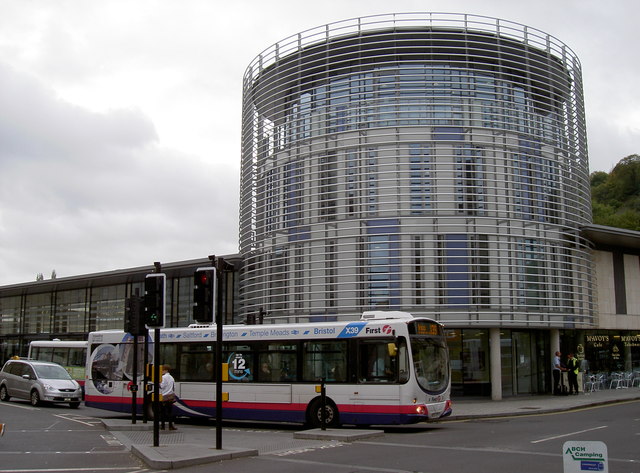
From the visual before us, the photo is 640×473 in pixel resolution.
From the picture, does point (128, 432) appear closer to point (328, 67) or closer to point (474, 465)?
point (474, 465)

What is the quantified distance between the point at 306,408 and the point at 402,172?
11366 millimetres

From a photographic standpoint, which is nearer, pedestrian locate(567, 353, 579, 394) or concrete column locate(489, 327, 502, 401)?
concrete column locate(489, 327, 502, 401)

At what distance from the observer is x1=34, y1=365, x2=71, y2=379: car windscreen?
29.0 meters

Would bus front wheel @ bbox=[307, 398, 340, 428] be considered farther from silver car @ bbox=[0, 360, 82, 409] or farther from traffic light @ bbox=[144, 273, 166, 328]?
silver car @ bbox=[0, 360, 82, 409]

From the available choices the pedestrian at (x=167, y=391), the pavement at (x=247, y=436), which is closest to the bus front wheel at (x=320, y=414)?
the pavement at (x=247, y=436)

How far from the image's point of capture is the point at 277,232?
29.5 metres

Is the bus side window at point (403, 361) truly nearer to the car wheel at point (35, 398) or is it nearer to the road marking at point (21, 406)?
the road marking at point (21, 406)

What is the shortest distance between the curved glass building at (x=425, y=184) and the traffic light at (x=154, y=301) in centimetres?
1253

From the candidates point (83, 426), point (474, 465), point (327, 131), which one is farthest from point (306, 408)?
point (327, 131)

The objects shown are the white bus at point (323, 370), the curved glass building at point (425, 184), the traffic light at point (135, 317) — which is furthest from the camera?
the curved glass building at point (425, 184)

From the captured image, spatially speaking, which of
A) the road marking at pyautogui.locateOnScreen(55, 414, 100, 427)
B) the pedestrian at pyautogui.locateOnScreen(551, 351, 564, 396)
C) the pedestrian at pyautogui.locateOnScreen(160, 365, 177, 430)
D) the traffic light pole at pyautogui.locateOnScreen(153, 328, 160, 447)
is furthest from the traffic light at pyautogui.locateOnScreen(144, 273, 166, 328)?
the pedestrian at pyautogui.locateOnScreen(551, 351, 564, 396)

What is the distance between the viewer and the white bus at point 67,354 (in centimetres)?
3519

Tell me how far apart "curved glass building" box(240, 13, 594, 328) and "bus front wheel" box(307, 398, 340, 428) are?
8.27m

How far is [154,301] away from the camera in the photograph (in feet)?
49.6
